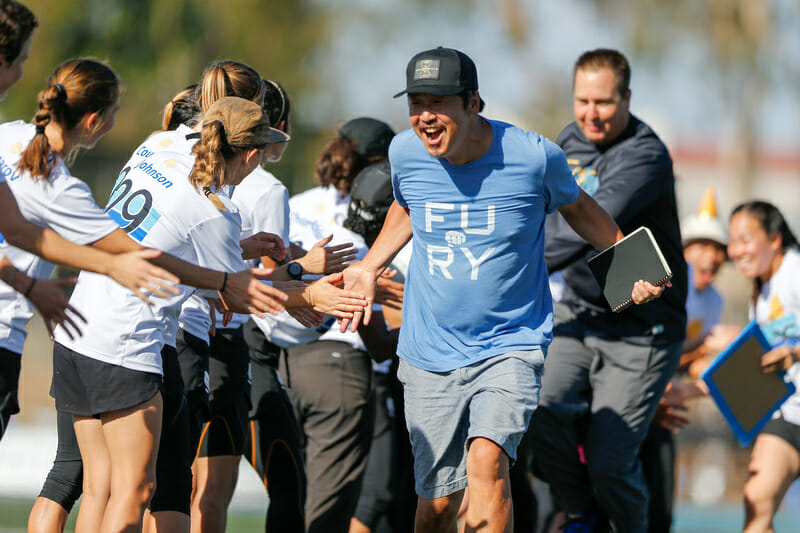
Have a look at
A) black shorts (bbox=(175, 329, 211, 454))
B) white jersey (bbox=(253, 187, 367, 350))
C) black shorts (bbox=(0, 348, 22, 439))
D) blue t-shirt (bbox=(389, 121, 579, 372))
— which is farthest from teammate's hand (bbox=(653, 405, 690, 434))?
black shorts (bbox=(0, 348, 22, 439))

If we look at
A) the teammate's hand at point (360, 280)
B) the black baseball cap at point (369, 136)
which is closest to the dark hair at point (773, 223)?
the black baseball cap at point (369, 136)

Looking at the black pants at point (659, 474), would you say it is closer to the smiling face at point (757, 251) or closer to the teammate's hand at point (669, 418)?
the teammate's hand at point (669, 418)

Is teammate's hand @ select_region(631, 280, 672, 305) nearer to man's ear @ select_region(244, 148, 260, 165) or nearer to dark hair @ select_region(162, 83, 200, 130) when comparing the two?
man's ear @ select_region(244, 148, 260, 165)

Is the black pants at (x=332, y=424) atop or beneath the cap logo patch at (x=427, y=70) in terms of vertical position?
beneath

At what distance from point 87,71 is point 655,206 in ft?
10.3

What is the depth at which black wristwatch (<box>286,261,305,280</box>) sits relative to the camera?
487 centimetres

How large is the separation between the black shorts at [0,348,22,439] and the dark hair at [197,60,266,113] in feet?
4.41

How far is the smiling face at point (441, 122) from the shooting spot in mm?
4484

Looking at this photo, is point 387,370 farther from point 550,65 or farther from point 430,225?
point 550,65

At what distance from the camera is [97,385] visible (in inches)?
159

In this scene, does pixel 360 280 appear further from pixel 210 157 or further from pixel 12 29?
pixel 12 29

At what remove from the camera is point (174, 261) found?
155 inches

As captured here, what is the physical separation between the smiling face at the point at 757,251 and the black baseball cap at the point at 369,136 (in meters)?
2.46

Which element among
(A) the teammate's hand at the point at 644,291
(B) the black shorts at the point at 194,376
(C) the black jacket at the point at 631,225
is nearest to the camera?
(B) the black shorts at the point at 194,376
